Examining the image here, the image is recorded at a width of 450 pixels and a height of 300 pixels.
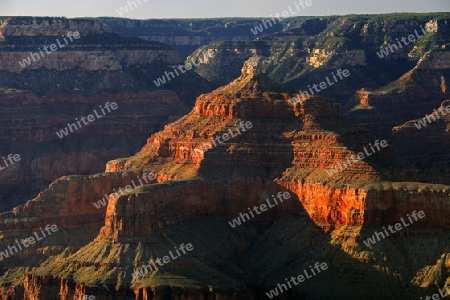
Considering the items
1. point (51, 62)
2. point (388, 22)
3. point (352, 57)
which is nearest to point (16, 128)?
point (51, 62)

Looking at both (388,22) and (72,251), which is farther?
(388,22)

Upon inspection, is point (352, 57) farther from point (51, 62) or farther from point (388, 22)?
point (51, 62)
